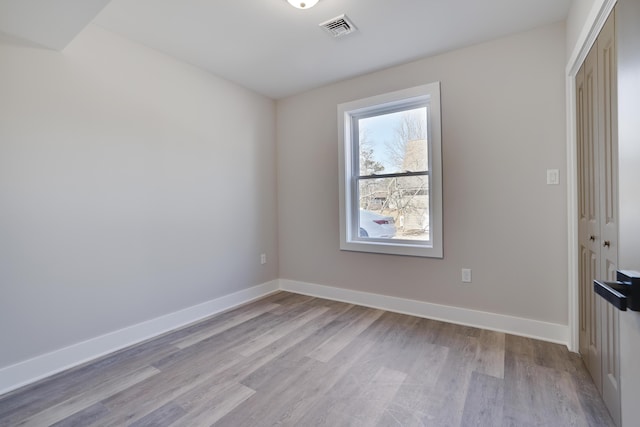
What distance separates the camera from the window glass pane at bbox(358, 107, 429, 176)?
3.05 m

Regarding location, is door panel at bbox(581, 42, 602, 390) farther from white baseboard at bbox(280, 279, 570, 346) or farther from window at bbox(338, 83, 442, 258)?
window at bbox(338, 83, 442, 258)

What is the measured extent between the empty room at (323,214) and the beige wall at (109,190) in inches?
0.6

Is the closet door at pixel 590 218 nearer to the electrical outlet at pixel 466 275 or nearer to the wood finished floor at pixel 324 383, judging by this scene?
the wood finished floor at pixel 324 383

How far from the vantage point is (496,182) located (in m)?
2.59

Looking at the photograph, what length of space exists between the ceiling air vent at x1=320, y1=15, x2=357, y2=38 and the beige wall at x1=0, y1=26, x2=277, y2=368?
1.44 meters

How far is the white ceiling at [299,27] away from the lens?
82.1 inches

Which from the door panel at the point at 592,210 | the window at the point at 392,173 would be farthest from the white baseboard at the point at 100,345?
the door panel at the point at 592,210

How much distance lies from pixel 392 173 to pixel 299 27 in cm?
167

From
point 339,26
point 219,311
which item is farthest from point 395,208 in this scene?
point 219,311

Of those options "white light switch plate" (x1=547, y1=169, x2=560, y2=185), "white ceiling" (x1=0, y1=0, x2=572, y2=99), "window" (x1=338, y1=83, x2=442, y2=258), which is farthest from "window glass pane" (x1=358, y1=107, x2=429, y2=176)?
"white light switch plate" (x1=547, y1=169, x2=560, y2=185)

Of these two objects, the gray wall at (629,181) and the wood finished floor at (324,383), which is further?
the wood finished floor at (324,383)

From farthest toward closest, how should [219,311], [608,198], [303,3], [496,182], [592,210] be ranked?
[219,311]
[496,182]
[303,3]
[592,210]
[608,198]

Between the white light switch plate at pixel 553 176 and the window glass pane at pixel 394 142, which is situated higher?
the window glass pane at pixel 394 142

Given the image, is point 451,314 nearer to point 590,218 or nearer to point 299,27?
point 590,218
